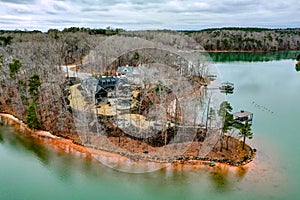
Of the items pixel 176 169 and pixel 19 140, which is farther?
pixel 19 140

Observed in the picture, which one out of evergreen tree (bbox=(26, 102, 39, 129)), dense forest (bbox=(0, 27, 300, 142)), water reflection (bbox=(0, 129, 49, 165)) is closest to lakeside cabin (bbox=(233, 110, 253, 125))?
dense forest (bbox=(0, 27, 300, 142))

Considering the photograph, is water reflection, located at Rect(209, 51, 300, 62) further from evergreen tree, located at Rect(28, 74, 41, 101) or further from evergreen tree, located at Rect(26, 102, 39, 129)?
evergreen tree, located at Rect(26, 102, 39, 129)

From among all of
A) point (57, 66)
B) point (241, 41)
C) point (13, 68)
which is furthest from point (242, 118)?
point (241, 41)

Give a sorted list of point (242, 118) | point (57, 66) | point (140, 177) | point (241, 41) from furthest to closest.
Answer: point (241, 41)
point (57, 66)
point (242, 118)
point (140, 177)

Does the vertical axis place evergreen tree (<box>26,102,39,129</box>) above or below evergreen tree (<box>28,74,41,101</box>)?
below

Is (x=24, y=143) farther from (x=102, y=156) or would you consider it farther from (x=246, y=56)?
(x=246, y=56)

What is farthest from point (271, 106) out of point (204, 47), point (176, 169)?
point (204, 47)

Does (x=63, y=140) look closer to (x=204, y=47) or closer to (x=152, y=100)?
(x=152, y=100)

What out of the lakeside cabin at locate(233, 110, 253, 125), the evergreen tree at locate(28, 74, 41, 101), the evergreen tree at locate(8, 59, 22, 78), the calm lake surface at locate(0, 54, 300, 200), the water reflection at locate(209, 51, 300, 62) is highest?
the water reflection at locate(209, 51, 300, 62)

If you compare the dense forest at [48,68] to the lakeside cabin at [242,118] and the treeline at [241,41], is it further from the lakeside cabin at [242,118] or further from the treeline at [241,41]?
the treeline at [241,41]

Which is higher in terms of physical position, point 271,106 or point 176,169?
point 271,106

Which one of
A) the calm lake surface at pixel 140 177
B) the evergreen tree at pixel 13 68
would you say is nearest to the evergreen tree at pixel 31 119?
the calm lake surface at pixel 140 177
